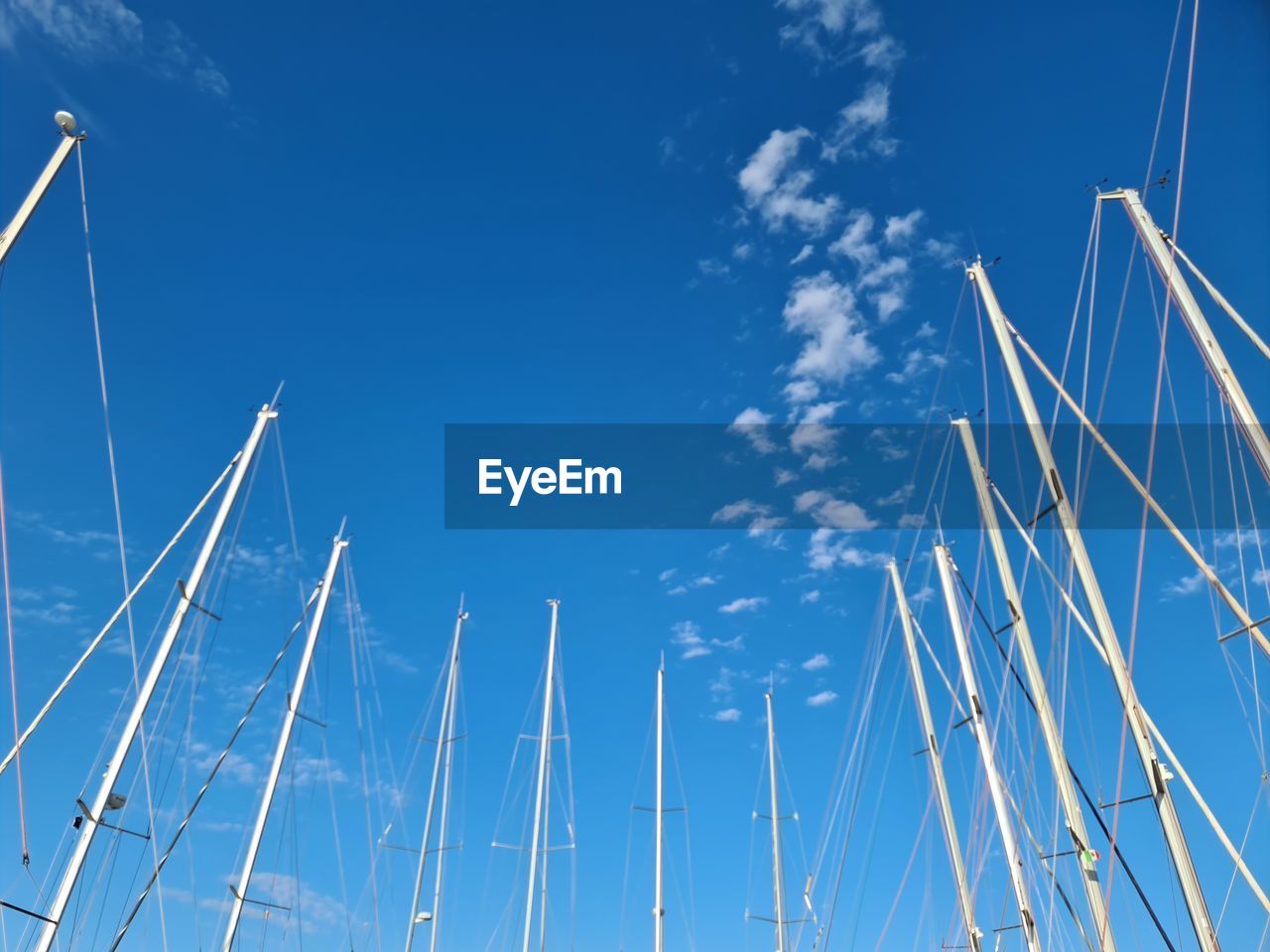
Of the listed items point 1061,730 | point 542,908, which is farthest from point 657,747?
point 1061,730

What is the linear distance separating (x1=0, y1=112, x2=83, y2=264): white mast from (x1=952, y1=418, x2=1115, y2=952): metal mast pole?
22.8 metres

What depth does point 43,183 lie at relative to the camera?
16.2m

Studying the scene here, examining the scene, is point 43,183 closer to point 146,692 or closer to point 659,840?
point 146,692

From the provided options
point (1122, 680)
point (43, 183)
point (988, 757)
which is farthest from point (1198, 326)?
point (43, 183)

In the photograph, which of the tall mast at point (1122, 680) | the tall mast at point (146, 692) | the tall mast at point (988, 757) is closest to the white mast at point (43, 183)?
the tall mast at point (146, 692)

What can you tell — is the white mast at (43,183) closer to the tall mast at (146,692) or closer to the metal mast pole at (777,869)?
the tall mast at (146,692)

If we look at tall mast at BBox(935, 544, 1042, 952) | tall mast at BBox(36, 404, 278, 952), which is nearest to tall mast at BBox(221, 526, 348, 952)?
tall mast at BBox(36, 404, 278, 952)

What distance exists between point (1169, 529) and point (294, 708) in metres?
27.8

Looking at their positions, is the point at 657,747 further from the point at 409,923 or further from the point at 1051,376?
the point at 1051,376

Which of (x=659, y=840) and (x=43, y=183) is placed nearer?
(x=43, y=183)

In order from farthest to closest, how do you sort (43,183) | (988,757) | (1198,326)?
(988,757) → (1198,326) → (43,183)

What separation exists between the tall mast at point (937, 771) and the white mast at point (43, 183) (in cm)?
3175

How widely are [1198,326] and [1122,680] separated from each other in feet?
27.6

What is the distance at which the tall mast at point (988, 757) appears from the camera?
23844 millimetres
